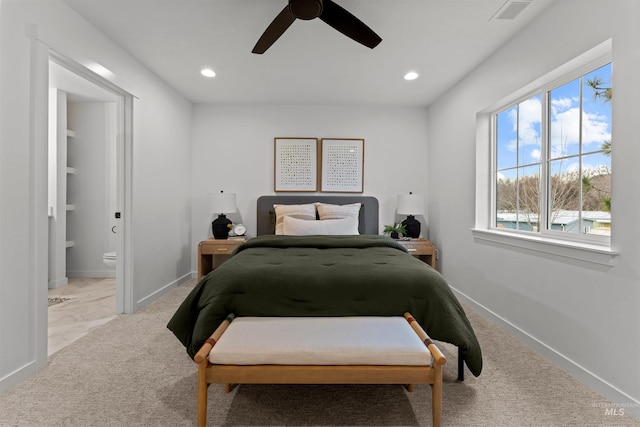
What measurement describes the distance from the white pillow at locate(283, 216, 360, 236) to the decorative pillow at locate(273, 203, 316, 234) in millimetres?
184

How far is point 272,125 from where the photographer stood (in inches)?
177

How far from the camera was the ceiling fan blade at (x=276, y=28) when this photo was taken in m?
1.96

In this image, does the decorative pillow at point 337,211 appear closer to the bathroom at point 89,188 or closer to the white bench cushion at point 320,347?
the white bench cushion at point 320,347

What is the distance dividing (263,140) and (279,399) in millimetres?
3438

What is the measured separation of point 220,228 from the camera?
4117 millimetres

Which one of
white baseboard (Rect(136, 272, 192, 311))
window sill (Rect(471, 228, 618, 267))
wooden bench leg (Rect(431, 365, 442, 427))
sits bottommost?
white baseboard (Rect(136, 272, 192, 311))

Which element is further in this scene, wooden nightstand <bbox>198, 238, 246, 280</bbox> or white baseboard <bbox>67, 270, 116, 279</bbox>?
white baseboard <bbox>67, 270, 116, 279</bbox>

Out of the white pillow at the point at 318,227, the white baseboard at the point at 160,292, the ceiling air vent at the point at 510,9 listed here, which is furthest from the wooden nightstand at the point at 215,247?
the ceiling air vent at the point at 510,9

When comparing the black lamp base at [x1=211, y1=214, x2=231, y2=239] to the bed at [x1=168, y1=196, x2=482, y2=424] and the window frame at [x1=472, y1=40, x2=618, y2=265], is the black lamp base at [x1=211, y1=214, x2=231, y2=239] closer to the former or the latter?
the bed at [x1=168, y1=196, x2=482, y2=424]

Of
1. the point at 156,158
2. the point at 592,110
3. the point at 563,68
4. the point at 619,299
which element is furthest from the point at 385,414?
the point at 156,158

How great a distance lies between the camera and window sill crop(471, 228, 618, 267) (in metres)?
1.80

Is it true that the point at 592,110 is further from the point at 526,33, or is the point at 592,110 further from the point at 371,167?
the point at 371,167

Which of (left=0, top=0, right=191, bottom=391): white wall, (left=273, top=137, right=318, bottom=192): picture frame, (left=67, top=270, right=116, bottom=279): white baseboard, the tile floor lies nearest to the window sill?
(left=273, top=137, right=318, bottom=192): picture frame

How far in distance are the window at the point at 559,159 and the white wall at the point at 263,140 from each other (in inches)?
59.5
